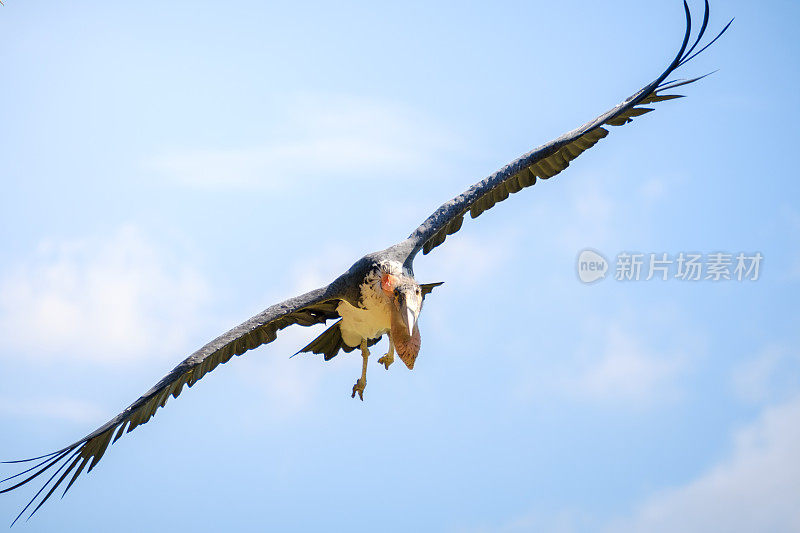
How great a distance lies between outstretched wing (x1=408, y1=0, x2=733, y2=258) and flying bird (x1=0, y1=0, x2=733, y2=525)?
1 centimetres

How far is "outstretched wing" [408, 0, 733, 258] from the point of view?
11.0m

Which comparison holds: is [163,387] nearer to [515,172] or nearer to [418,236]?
[418,236]

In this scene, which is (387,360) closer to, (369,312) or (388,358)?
(388,358)

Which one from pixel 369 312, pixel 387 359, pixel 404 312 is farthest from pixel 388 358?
pixel 404 312

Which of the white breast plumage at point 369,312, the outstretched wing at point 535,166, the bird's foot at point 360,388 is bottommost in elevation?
the bird's foot at point 360,388

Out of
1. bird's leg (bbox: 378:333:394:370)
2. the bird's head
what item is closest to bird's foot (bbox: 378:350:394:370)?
bird's leg (bbox: 378:333:394:370)

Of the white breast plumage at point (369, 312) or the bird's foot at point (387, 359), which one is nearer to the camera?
the white breast plumage at point (369, 312)

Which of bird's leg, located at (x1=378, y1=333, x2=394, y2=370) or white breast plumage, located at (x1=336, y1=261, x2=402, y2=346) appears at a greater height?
white breast plumage, located at (x1=336, y1=261, x2=402, y2=346)

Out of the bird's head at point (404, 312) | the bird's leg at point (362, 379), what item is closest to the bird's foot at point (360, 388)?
the bird's leg at point (362, 379)

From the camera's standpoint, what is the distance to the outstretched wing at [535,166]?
11.0m

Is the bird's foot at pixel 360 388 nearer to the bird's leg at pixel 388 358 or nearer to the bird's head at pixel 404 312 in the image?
the bird's leg at pixel 388 358

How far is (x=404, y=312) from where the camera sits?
966 cm

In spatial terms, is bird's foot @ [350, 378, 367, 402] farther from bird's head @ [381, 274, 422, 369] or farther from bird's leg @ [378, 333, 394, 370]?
bird's head @ [381, 274, 422, 369]

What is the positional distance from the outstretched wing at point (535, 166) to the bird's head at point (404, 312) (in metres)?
0.71
